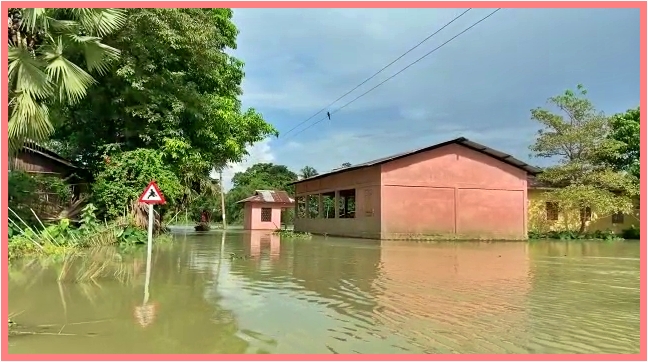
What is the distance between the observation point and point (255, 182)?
5459 cm

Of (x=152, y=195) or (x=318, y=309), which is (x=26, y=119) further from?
(x=318, y=309)

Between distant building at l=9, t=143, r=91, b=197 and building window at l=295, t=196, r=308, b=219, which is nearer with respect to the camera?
distant building at l=9, t=143, r=91, b=197

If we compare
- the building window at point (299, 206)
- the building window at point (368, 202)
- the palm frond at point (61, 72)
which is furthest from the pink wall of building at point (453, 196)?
the palm frond at point (61, 72)

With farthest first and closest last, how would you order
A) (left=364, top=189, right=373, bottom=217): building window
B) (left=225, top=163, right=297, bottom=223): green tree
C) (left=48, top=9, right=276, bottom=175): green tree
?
(left=225, top=163, right=297, bottom=223): green tree → (left=364, top=189, right=373, bottom=217): building window → (left=48, top=9, right=276, bottom=175): green tree

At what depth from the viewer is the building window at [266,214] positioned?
39031 mm

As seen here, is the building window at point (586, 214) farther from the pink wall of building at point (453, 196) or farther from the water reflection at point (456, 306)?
the water reflection at point (456, 306)

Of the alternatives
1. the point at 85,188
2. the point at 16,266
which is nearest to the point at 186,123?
the point at 85,188

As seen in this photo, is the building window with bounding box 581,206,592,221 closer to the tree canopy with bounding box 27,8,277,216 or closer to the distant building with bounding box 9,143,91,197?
the tree canopy with bounding box 27,8,277,216

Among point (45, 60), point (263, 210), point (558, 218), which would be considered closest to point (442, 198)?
point (558, 218)

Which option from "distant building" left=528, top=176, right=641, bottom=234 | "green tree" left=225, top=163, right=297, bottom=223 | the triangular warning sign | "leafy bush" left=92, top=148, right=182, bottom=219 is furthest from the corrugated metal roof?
"green tree" left=225, top=163, right=297, bottom=223

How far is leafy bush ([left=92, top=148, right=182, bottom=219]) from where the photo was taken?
55.7 feet

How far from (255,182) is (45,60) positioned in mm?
46214

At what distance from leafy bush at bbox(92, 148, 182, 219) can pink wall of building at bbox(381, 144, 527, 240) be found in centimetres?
972

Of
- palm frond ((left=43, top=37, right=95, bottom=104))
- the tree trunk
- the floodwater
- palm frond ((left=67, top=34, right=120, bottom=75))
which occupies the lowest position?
the floodwater
